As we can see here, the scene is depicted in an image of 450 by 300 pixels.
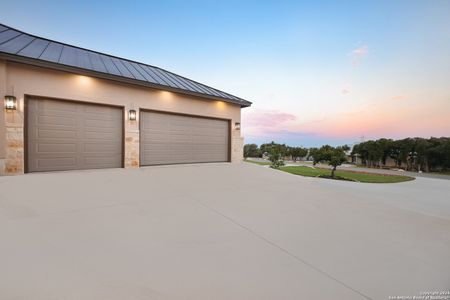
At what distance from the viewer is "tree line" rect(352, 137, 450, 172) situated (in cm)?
2177

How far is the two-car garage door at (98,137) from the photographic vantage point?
206 inches

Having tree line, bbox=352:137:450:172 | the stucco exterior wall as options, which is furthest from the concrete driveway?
tree line, bbox=352:137:450:172

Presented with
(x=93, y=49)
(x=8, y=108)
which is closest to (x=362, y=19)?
(x=93, y=49)

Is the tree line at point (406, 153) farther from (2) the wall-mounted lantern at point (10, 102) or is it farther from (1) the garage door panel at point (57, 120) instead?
(2) the wall-mounted lantern at point (10, 102)

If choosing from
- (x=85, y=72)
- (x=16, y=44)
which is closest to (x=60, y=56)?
(x=16, y=44)

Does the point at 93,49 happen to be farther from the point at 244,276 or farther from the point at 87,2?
the point at 244,276

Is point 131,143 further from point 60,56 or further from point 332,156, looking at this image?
point 332,156

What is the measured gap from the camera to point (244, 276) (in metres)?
1.48

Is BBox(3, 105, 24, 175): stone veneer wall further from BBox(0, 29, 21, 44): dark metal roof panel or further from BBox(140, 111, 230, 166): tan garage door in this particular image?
BBox(140, 111, 230, 166): tan garage door

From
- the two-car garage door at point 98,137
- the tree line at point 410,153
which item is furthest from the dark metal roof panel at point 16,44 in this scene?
the tree line at point 410,153

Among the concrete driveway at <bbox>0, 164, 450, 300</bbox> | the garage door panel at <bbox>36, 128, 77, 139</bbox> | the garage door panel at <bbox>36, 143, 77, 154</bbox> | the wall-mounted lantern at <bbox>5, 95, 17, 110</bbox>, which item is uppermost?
the wall-mounted lantern at <bbox>5, 95, 17, 110</bbox>

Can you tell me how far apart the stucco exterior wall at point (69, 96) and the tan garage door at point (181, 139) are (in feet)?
1.20

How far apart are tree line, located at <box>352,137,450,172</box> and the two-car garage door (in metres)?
29.3

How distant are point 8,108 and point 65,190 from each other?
3.25m
